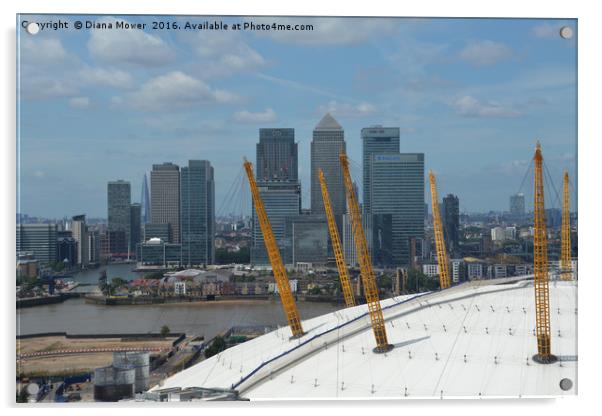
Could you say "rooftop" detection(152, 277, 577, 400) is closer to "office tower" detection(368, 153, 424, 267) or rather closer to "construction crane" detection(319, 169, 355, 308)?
"construction crane" detection(319, 169, 355, 308)

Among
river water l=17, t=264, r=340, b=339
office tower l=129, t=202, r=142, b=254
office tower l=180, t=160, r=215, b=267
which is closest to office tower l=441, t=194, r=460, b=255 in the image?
river water l=17, t=264, r=340, b=339

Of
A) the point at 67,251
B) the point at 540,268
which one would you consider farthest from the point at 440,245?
the point at 67,251

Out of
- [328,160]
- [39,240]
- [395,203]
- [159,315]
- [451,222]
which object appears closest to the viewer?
[39,240]

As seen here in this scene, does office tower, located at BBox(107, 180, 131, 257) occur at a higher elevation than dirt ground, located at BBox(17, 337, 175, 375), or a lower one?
higher

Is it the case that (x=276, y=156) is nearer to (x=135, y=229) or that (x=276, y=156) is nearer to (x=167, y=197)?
(x=167, y=197)

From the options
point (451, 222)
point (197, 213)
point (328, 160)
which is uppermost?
point (328, 160)
